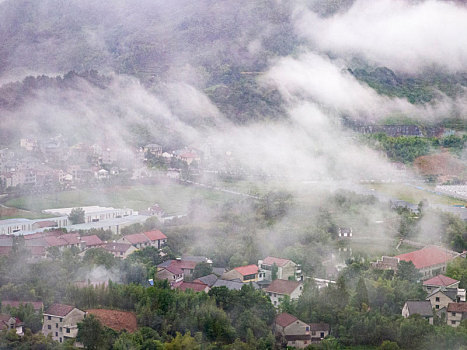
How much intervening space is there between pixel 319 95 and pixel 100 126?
6.37 m

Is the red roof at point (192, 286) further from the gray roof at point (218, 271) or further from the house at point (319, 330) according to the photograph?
the house at point (319, 330)

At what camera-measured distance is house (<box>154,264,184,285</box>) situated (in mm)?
10547

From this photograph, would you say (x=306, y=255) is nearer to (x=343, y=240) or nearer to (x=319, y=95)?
(x=343, y=240)

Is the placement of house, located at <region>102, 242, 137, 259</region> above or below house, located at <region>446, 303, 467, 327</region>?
above

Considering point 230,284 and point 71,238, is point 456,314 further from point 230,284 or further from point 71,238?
point 71,238

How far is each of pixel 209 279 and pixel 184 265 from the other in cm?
64

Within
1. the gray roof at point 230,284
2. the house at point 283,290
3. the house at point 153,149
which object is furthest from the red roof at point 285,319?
the house at point 153,149

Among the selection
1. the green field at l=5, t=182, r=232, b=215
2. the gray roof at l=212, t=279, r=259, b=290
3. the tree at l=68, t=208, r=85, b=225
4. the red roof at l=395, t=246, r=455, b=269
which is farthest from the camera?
the green field at l=5, t=182, r=232, b=215

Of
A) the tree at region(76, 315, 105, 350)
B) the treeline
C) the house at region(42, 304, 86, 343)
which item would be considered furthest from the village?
the treeline

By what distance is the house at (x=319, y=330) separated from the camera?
895 cm

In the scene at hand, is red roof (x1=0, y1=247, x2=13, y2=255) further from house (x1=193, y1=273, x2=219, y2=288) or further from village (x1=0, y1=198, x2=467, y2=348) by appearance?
house (x1=193, y1=273, x2=219, y2=288)

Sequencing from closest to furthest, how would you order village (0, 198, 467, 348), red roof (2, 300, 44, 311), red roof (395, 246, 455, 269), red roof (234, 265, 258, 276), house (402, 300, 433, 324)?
1. village (0, 198, 467, 348)
2. red roof (2, 300, 44, 311)
3. house (402, 300, 433, 324)
4. red roof (234, 265, 258, 276)
5. red roof (395, 246, 455, 269)

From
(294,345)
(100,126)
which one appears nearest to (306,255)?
(294,345)

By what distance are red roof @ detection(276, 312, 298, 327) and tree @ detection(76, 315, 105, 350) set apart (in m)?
2.05
